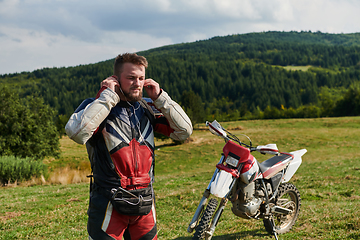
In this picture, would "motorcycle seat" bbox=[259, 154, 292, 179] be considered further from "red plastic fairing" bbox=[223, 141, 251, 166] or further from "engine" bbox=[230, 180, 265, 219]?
"red plastic fairing" bbox=[223, 141, 251, 166]

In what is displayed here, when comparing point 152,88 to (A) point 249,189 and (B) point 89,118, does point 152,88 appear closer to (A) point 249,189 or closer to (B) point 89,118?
(B) point 89,118

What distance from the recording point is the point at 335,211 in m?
6.17

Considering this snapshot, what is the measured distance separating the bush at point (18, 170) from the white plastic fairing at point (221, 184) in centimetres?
1363

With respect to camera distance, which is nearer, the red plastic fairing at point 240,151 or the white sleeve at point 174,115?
the white sleeve at point 174,115

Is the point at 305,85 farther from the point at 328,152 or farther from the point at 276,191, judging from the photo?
the point at 276,191

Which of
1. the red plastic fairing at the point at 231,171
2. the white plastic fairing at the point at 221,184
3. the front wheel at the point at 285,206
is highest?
the red plastic fairing at the point at 231,171

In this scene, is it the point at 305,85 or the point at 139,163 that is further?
the point at 305,85

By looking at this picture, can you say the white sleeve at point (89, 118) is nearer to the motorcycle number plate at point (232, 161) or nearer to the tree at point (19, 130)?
the motorcycle number plate at point (232, 161)

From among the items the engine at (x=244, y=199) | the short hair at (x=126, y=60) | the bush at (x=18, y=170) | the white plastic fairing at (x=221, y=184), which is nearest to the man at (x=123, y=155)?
the short hair at (x=126, y=60)

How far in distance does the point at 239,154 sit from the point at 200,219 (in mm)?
1179

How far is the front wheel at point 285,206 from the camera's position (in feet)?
17.0

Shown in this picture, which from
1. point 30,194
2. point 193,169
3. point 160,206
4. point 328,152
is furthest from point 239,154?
point 328,152

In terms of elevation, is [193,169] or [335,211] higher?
[335,211]

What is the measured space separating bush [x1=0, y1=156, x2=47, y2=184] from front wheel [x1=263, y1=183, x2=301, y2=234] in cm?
1371
